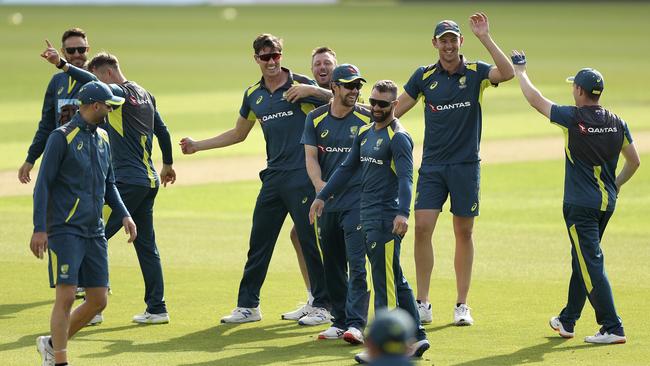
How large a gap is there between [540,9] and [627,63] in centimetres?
3800

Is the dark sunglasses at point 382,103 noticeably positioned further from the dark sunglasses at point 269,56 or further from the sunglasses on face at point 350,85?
the dark sunglasses at point 269,56

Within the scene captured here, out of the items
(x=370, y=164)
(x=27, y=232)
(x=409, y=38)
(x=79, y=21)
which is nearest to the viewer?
(x=370, y=164)

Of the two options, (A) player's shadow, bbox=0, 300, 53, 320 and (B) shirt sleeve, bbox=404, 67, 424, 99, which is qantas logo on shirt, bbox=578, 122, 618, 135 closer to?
(B) shirt sleeve, bbox=404, 67, 424, 99

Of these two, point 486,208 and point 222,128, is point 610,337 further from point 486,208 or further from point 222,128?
point 222,128

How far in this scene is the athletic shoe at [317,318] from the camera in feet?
37.3

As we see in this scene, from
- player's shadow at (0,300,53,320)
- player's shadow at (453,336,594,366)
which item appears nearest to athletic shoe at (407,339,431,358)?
player's shadow at (453,336,594,366)

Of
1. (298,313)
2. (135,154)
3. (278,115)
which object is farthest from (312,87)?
(298,313)

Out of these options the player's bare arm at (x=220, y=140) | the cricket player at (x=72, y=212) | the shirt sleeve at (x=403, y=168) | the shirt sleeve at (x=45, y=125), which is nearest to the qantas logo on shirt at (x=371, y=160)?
the shirt sleeve at (x=403, y=168)

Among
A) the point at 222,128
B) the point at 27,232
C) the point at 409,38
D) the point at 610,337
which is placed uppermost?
the point at 409,38

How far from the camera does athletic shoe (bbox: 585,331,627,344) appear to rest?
10.3 meters

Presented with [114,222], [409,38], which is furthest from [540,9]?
[114,222]

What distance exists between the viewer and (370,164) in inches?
397

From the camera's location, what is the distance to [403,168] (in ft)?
32.1

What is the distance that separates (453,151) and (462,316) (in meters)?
1.54
